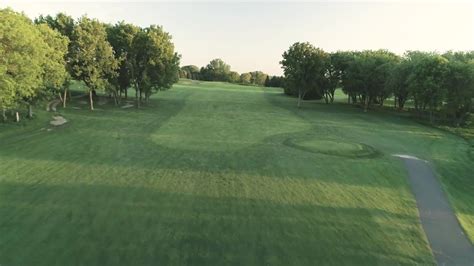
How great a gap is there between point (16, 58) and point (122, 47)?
21.0 metres

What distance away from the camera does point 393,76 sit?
54.5 metres

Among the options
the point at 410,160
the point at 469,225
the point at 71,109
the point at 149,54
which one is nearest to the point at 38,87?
the point at 71,109

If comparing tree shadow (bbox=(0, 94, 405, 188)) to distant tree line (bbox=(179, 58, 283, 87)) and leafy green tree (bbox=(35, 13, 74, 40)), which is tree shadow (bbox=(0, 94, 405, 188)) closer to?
leafy green tree (bbox=(35, 13, 74, 40))

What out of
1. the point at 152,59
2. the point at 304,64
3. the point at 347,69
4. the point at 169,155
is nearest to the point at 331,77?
the point at 347,69

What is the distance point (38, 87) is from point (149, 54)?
17.7m

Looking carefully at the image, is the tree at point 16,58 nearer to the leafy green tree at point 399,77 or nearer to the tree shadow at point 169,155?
the tree shadow at point 169,155

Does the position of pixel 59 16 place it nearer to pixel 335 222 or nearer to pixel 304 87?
pixel 304 87

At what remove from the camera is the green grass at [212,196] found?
15.9 metres

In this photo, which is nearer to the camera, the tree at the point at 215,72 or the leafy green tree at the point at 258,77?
the tree at the point at 215,72

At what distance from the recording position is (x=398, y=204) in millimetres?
21000

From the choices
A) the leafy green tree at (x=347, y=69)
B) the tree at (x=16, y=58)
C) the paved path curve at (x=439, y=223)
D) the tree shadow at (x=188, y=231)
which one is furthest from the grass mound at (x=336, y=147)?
the leafy green tree at (x=347, y=69)

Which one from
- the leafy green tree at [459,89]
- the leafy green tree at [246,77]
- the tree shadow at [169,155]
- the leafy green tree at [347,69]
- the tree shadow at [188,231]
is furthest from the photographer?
the leafy green tree at [246,77]

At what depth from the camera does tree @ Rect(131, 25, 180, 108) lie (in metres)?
52.2

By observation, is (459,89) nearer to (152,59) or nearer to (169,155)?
(169,155)
